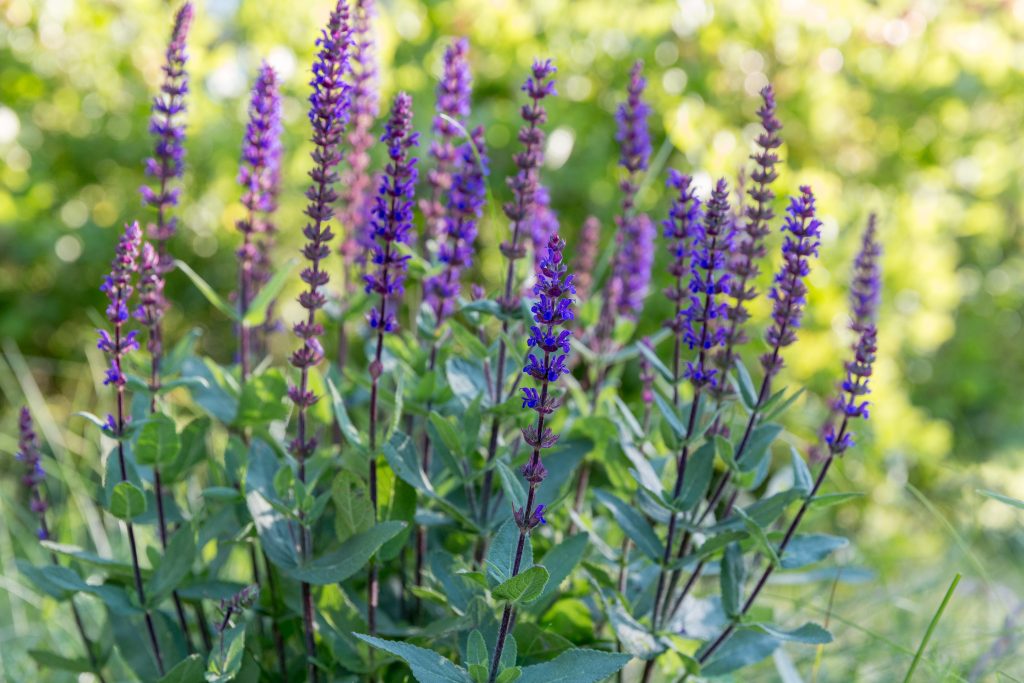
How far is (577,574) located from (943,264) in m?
4.26

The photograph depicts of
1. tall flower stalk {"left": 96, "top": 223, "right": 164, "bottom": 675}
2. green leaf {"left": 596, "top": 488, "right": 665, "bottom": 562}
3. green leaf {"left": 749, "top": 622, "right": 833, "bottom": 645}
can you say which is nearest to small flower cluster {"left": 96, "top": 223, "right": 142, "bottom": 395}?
tall flower stalk {"left": 96, "top": 223, "right": 164, "bottom": 675}

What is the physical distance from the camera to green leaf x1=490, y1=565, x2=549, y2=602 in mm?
Answer: 1647

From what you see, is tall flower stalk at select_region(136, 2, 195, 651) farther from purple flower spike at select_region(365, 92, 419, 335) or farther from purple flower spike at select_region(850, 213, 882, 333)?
purple flower spike at select_region(850, 213, 882, 333)

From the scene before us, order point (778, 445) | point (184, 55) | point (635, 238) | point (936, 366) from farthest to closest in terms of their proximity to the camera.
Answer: point (936, 366)
point (778, 445)
point (635, 238)
point (184, 55)

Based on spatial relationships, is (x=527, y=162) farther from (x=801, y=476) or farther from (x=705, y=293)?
(x=801, y=476)

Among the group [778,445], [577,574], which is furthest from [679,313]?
[778,445]

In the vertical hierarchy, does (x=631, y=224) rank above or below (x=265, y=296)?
above

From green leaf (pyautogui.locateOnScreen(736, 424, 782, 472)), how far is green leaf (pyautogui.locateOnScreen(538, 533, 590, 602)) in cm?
43

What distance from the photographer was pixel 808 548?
2344 millimetres

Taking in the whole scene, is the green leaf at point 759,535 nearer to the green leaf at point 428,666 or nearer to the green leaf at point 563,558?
the green leaf at point 563,558

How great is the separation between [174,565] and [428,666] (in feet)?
2.47

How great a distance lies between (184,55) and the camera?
7.70 ft

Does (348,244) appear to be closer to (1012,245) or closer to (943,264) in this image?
(943,264)

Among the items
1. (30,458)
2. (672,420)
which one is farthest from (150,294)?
(672,420)
